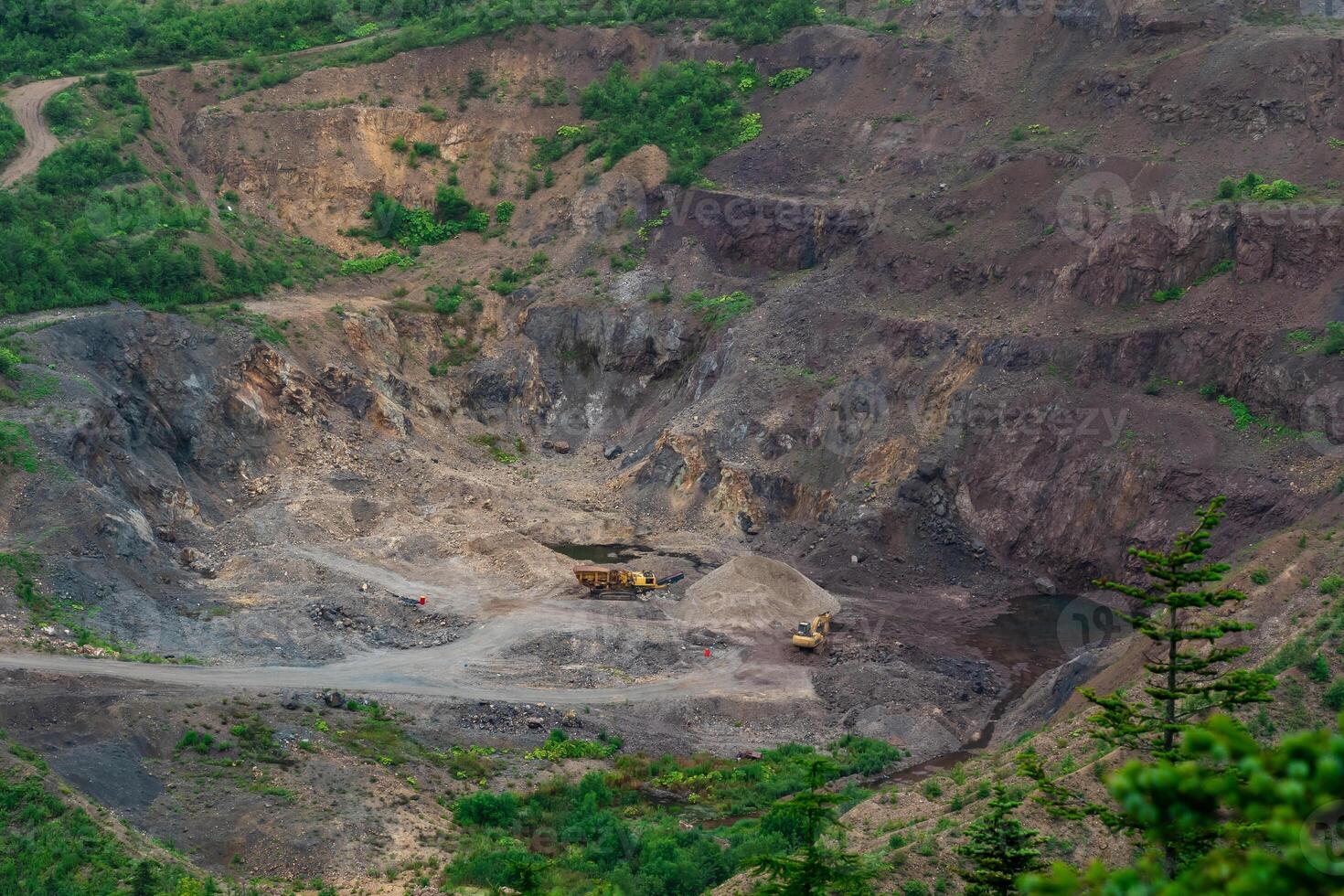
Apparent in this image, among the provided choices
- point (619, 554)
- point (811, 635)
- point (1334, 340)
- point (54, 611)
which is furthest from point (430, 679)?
point (1334, 340)

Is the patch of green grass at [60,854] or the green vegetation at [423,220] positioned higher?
the patch of green grass at [60,854]

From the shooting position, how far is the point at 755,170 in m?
62.7

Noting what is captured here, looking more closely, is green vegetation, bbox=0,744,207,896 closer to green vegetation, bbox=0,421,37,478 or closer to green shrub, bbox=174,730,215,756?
green shrub, bbox=174,730,215,756

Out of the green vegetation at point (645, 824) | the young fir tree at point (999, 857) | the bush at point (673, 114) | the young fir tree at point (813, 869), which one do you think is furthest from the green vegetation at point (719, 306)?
the young fir tree at point (999, 857)

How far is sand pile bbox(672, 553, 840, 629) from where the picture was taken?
41531 mm

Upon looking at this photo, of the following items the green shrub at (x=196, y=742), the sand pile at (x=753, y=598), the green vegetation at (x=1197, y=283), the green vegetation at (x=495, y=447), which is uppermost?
the green vegetation at (x=1197, y=283)

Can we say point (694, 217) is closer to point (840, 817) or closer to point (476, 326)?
point (476, 326)

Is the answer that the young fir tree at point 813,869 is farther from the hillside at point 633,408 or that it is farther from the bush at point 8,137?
the bush at point 8,137

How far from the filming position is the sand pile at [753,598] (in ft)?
136

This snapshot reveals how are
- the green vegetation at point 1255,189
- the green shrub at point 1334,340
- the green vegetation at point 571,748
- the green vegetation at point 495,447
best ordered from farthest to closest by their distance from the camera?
the green vegetation at point 495,447 → the green vegetation at point 1255,189 → the green shrub at point 1334,340 → the green vegetation at point 571,748

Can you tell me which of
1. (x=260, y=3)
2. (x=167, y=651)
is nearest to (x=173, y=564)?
(x=167, y=651)

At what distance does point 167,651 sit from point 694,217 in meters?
35.0

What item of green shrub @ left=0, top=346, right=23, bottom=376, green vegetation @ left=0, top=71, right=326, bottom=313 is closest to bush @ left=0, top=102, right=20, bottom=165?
green vegetation @ left=0, top=71, right=326, bottom=313

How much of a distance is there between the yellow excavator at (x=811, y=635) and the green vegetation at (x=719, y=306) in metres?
19.8
